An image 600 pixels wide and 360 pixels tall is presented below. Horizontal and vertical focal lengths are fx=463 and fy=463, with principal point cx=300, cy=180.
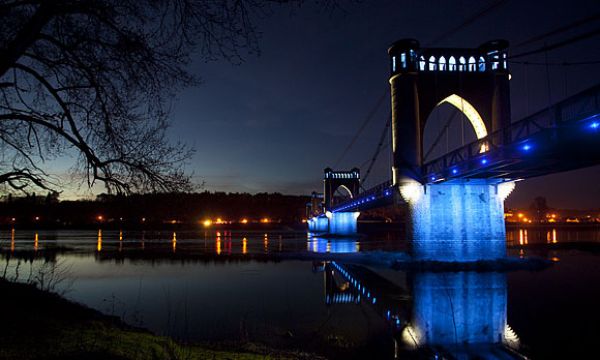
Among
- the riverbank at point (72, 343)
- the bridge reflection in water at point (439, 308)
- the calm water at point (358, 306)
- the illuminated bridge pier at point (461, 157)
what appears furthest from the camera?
the illuminated bridge pier at point (461, 157)

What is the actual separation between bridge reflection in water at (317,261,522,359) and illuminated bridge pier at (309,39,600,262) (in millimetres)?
4044

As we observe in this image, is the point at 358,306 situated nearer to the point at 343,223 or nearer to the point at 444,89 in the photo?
the point at 444,89

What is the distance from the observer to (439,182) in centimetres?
3394

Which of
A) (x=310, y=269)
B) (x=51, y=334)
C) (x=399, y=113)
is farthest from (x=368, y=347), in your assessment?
(x=399, y=113)

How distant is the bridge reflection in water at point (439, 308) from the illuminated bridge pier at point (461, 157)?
13.3 feet

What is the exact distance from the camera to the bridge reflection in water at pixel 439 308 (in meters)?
12.6

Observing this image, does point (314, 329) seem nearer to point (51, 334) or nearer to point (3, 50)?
point (51, 334)

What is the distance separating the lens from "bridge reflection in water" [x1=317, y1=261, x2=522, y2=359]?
1258cm

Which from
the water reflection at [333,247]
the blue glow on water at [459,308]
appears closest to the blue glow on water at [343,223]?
the water reflection at [333,247]

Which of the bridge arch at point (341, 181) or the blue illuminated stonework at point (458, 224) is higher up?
the bridge arch at point (341, 181)

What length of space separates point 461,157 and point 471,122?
1100cm

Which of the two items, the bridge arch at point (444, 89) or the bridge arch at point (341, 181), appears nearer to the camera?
the bridge arch at point (444, 89)

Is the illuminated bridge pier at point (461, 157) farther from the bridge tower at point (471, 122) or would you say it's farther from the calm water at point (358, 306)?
the calm water at point (358, 306)

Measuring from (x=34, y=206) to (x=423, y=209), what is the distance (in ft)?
94.3
